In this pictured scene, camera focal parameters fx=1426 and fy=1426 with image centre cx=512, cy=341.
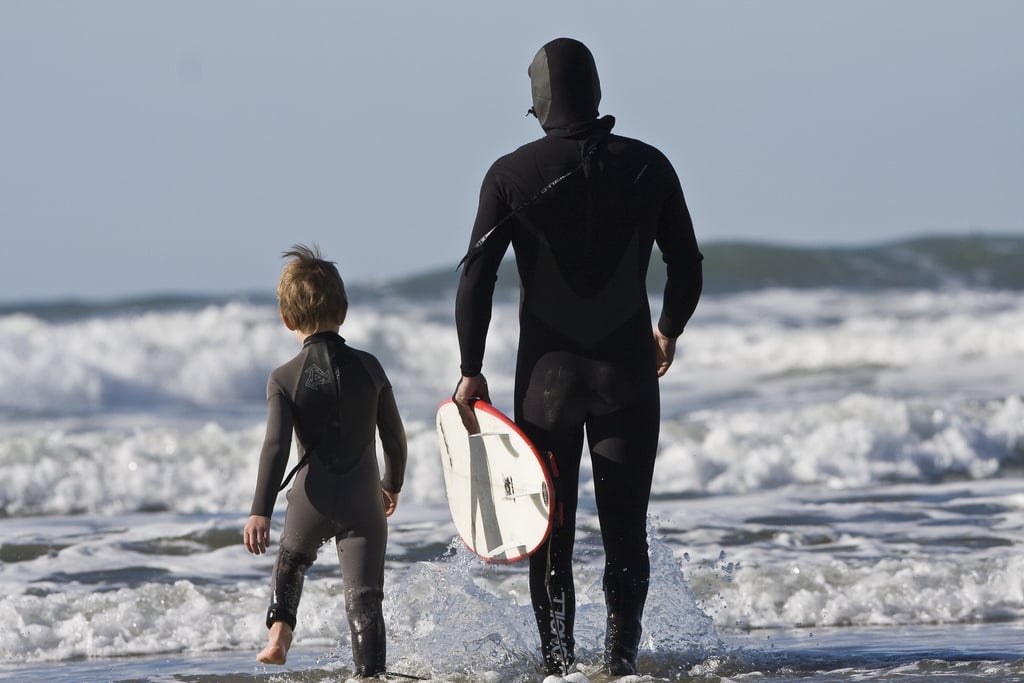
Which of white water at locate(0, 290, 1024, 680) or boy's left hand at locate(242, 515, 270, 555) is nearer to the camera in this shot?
boy's left hand at locate(242, 515, 270, 555)

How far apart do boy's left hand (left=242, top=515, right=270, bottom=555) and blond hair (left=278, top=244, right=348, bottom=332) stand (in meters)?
0.56

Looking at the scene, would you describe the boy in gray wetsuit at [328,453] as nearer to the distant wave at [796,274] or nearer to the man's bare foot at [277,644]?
the man's bare foot at [277,644]

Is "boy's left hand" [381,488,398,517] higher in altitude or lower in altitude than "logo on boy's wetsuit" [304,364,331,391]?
lower

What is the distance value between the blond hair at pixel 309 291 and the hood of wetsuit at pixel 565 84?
746 millimetres

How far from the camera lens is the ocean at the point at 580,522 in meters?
4.96

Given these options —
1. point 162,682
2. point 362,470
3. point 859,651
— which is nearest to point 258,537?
point 362,470

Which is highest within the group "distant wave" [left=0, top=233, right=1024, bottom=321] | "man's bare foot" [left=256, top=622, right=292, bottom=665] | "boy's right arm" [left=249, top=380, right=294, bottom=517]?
"distant wave" [left=0, top=233, right=1024, bottom=321]

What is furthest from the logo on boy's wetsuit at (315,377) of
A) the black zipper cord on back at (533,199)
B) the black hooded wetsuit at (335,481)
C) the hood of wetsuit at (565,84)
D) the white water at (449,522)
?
the white water at (449,522)

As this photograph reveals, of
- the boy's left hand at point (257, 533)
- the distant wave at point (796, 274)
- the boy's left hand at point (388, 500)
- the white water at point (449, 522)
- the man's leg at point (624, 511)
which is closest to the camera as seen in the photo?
the boy's left hand at point (257, 533)

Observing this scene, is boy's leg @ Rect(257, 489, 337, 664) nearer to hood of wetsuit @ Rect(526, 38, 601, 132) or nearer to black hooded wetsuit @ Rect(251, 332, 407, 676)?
black hooded wetsuit @ Rect(251, 332, 407, 676)

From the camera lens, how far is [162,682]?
15.6 ft

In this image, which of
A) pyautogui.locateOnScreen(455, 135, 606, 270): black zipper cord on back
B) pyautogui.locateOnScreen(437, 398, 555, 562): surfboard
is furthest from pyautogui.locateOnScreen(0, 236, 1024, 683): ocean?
pyautogui.locateOnScreen(455, 135, 606, 270): black zipper cord on back

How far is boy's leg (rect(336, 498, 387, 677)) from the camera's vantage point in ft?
13.1

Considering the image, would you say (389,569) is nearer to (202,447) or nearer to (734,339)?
(202,447)
